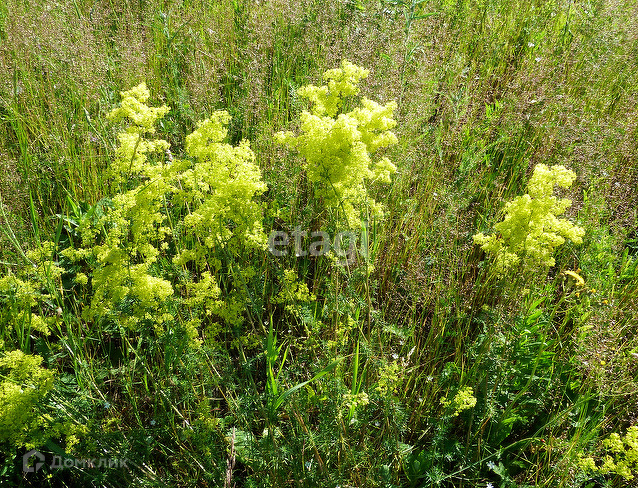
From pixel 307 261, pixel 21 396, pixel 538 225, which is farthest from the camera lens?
pixel 307 261

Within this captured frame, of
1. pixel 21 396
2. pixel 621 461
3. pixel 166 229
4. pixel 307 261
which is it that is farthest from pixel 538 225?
pixel 21 396

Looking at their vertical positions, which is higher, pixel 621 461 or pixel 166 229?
pixel 166 229

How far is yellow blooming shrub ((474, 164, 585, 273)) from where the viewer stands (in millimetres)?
1746

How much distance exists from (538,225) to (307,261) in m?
1.17

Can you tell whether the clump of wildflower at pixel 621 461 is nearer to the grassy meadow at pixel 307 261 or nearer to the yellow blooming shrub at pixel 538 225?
the grassy meadow at pixel 307 261

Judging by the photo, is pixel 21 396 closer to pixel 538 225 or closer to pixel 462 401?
pixel 462 401

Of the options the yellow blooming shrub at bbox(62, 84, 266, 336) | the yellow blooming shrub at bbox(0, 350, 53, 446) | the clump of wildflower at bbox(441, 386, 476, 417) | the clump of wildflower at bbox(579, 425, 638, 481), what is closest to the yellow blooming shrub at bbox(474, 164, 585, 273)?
the clump of wildflower at bbox(441, 386, 476, 417)

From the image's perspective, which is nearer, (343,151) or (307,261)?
(343,151)

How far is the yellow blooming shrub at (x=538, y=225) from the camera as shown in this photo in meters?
1.75

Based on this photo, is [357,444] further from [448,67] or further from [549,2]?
[549,2]

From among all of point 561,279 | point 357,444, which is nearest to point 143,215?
point 357,444

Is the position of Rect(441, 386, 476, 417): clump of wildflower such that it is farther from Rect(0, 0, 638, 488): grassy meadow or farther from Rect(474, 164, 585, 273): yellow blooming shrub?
Rect(474, 164, 585, 273): yellow blooming shrub

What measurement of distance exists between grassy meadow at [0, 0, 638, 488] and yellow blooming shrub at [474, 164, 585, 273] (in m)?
0.07

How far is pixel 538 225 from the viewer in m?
1.76
